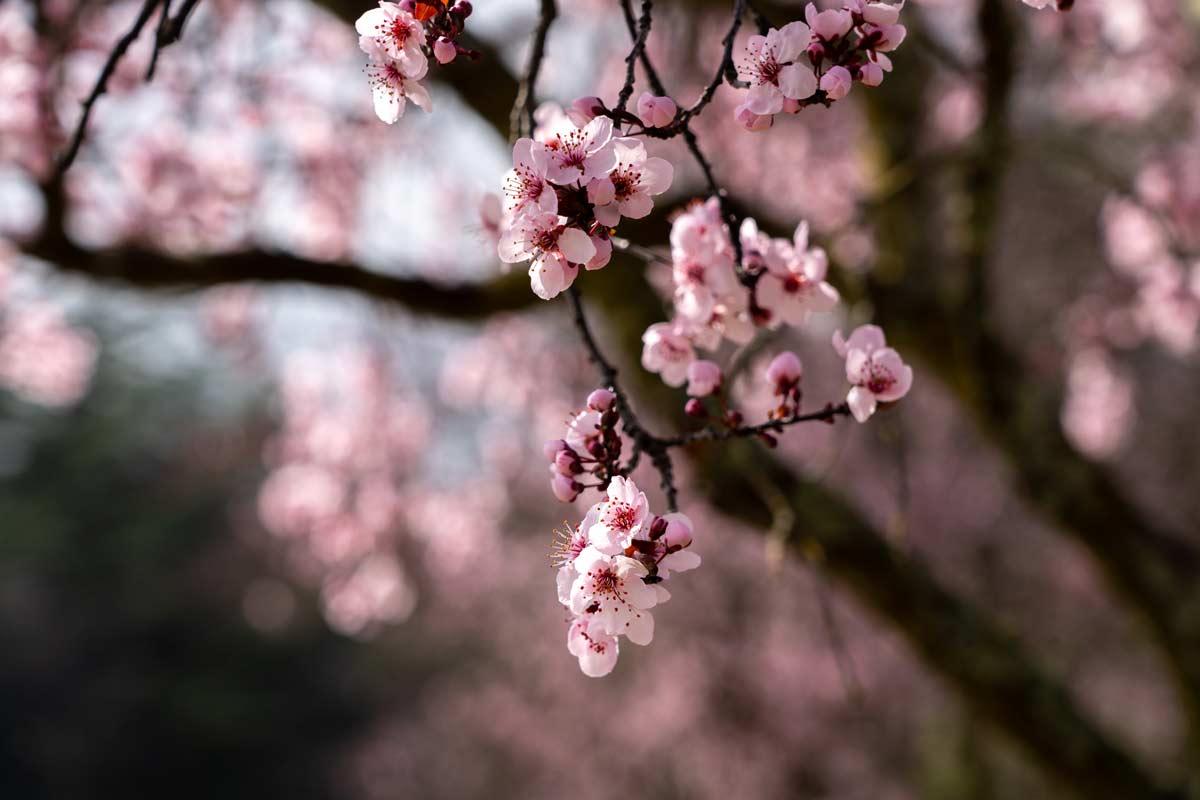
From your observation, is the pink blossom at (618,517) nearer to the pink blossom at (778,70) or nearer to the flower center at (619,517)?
the flower center at (619,517)

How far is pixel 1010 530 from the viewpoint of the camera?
26.1 ft

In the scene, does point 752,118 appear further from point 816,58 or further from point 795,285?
point 795,285

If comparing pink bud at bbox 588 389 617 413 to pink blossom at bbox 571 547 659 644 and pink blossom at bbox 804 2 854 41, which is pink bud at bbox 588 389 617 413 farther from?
pink blossom at bbox 804 2 854 41

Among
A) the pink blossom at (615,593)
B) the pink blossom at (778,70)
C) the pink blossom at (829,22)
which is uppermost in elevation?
the pink blossom at (829,22)

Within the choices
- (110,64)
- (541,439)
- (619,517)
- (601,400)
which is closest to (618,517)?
(619,517)

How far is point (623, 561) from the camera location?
0.78 metres

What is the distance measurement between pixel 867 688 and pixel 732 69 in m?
7.63

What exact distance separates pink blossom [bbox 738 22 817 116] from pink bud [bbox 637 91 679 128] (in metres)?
0.07

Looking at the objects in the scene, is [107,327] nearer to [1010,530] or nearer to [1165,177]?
[1010,530]

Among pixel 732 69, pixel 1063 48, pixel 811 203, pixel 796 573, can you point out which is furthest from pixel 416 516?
pixel 732 69

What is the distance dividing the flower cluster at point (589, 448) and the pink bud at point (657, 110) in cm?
24

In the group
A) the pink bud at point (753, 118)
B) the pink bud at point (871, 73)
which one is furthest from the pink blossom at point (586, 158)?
the pink bud at point (871, 73)

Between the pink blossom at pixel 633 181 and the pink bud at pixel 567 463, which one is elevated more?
the pink blossom at pixel 633 181

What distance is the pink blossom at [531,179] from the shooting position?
77 cm
